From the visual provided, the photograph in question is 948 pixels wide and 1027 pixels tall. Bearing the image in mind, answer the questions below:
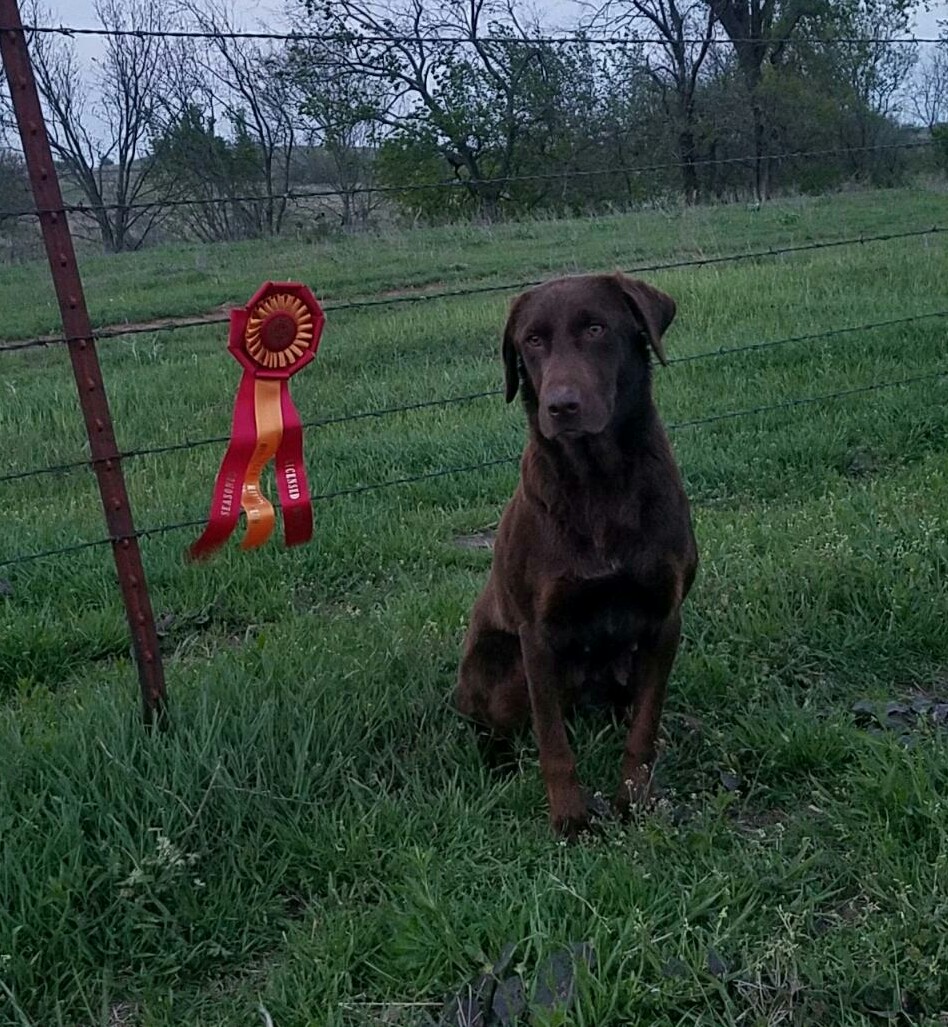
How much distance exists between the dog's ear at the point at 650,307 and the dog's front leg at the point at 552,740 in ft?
2.56

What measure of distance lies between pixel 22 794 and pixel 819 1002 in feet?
6.05

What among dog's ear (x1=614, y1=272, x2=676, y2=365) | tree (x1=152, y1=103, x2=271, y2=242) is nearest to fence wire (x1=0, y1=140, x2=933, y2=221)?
dog's ear (x1=614, y1=272, x2=676, y2=365)

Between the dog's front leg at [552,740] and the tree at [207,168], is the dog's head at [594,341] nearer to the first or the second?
the dog's front leg at [552,740]

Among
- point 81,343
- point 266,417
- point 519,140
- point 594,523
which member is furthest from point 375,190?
point 519,140

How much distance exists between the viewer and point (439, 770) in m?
3.01

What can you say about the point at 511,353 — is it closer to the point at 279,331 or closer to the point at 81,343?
the point at 279,331

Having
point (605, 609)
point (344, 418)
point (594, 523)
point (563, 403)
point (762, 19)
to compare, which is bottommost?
point (605, 609)

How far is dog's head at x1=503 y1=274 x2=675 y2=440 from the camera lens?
8.91ft

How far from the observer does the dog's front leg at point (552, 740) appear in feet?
8.98

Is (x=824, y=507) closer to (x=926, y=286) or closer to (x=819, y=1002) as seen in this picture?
(x=819, y=1002)

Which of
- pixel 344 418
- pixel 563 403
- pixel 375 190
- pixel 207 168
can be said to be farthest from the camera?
pixel 207 168

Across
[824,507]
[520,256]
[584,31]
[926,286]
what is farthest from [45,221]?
[584,31]

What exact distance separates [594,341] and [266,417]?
2.76ft

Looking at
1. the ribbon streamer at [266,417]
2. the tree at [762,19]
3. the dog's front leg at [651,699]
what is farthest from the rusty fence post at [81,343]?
the tree at [762,19]
